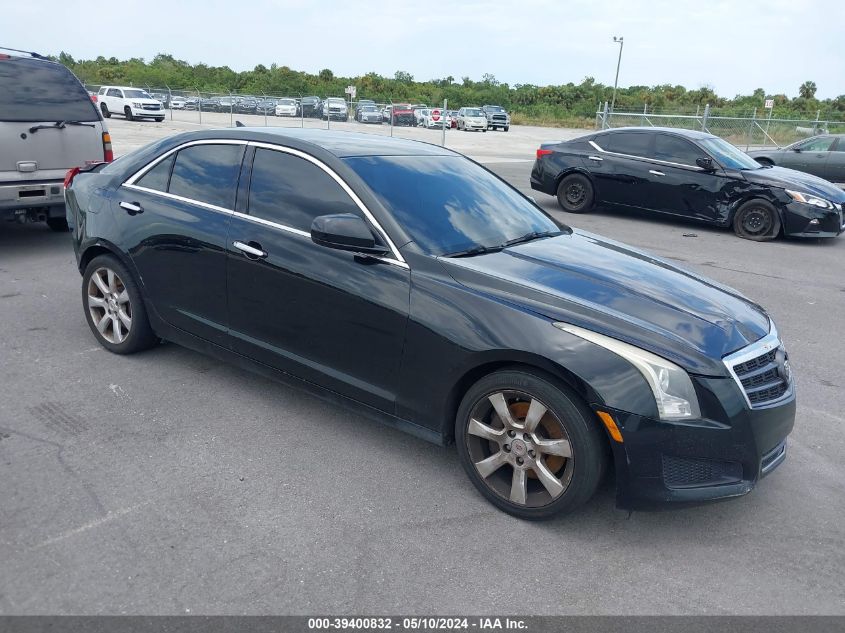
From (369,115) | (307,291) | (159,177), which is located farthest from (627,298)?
(369,115)

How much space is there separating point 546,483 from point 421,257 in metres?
1.23

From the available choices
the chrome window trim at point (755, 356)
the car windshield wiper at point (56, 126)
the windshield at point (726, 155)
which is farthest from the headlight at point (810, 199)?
the car windshield wiper at point (56, 126)

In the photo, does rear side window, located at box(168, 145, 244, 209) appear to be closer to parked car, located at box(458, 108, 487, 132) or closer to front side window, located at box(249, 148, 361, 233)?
front side window, located at box(249, 148, 361, 233)

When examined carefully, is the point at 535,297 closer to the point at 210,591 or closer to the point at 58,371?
the point at 210,591

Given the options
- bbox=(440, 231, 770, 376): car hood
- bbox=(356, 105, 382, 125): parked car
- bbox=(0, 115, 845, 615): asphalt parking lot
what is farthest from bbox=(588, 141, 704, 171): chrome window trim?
bbox=(356, 105, 382, 125): parked car

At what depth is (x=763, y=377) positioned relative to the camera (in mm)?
3252

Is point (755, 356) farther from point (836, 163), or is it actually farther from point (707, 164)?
point (836, 163)

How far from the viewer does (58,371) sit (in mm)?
4770

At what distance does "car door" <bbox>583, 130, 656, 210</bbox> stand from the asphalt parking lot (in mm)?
7338

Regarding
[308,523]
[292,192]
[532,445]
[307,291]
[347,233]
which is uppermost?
[292,192]

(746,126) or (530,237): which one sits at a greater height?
(530,237)

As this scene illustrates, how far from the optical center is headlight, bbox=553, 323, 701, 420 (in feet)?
9.70

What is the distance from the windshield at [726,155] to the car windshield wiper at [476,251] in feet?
27.9

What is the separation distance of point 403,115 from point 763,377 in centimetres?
4101
